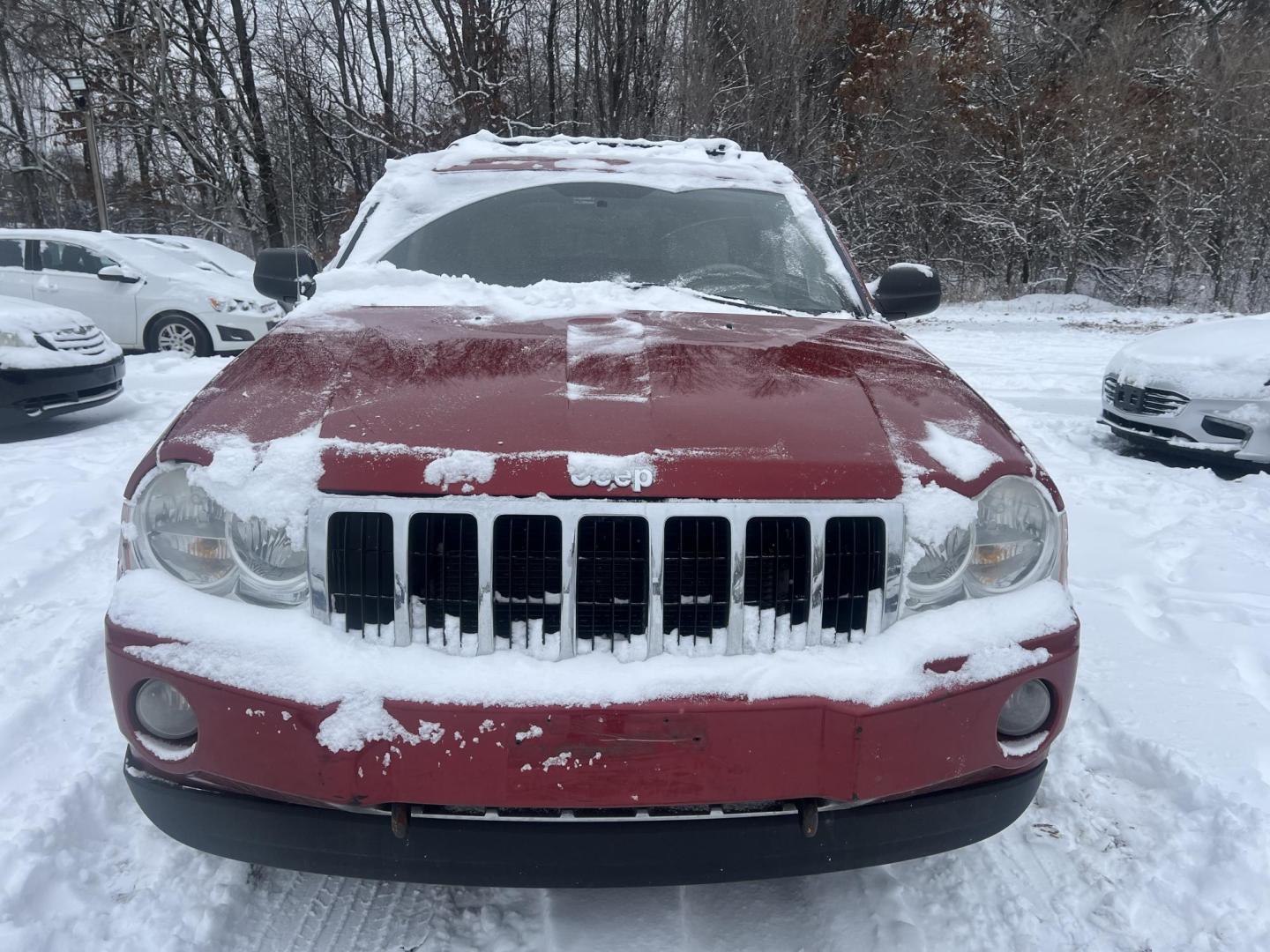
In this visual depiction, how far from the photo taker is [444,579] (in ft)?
5.78

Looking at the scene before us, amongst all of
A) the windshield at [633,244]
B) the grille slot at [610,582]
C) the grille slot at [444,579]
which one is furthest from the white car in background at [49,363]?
the grille slot at [610,582]

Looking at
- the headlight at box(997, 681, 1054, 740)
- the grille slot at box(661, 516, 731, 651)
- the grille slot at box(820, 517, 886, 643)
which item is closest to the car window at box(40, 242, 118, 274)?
the grille slot at box(661, 516, 731, 651)

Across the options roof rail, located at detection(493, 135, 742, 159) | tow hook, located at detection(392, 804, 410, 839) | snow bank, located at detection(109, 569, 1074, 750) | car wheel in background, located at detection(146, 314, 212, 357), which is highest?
roof rail, located at detection(493, 135, 742, 159)

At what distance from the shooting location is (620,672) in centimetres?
172

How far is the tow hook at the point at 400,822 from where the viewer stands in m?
1.70

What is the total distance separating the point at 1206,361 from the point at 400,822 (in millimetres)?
6410

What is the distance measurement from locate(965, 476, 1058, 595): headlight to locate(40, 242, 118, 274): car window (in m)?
11.6

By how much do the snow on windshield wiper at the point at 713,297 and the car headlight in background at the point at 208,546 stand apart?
1.57m

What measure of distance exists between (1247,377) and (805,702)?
5.75 m

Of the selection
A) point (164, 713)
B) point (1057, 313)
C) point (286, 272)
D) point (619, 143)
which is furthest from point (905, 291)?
point (1057, 313)

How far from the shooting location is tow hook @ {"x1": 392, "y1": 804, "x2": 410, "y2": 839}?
67.1 inches

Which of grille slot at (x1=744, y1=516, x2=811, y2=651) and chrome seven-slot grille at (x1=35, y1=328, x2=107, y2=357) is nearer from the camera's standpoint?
grille slot at (x1=744, y1=516, x2=811, y2=651)

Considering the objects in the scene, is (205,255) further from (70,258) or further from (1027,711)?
(1027,711)

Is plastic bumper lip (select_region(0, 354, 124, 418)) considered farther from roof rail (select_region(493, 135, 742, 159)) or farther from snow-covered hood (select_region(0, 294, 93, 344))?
roof rail (select_region(493, 135, 742, 159))
